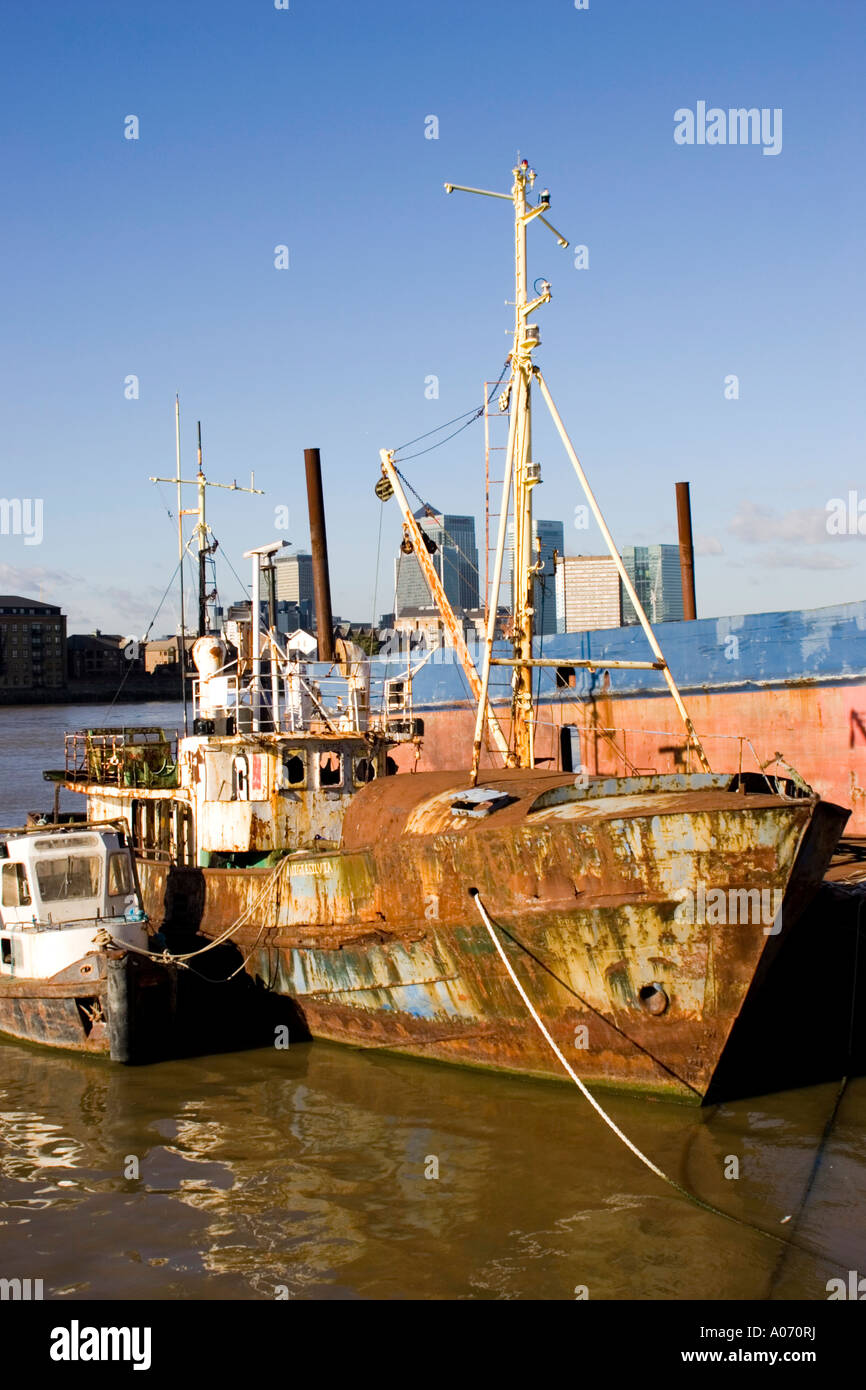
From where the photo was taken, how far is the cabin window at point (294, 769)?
1805 cm

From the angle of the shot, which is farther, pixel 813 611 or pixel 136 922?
pixel 813 611

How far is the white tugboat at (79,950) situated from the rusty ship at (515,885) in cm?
131

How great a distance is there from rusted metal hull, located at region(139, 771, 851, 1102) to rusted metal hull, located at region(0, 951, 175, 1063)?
177cm

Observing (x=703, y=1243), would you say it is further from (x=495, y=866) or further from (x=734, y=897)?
(x=495, y=866)

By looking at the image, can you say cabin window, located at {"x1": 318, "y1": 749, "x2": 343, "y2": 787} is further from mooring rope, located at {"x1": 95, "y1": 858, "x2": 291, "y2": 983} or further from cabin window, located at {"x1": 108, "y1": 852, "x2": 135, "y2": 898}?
cabin window, located at {"x1": 108, "y1": 852, "x2": 135, "y2": 898}

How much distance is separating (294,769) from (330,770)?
64cm

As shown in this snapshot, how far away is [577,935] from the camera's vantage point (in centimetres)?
1238

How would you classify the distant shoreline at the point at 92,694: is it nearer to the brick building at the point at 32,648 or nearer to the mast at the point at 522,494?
the brick building at the point at 32,648

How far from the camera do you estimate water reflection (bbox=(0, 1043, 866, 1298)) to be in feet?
29.6

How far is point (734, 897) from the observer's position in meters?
11.7

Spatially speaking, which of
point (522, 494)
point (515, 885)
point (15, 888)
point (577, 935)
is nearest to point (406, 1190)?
point (577, 935)

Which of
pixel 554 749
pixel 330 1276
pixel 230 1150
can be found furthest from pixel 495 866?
pixel 554 749

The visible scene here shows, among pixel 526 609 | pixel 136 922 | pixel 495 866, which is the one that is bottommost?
pixel 136 922
